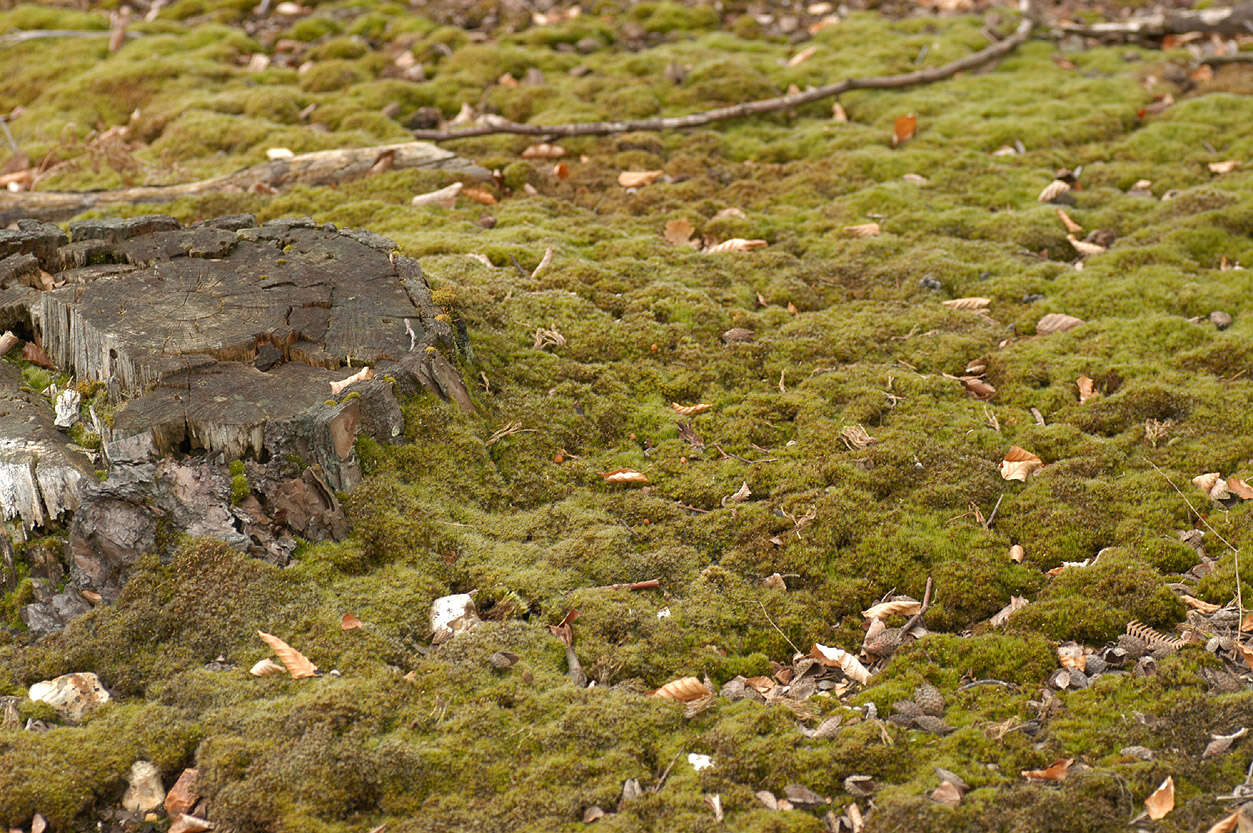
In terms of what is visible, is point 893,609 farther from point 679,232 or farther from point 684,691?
point 679,232

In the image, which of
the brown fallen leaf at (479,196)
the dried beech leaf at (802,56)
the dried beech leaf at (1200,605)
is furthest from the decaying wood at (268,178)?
the dried beech leaf at (1200,605)

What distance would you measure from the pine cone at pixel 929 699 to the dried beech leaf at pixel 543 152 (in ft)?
21.4

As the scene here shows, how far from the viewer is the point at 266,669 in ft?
13.3

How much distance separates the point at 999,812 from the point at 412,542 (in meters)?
2.62

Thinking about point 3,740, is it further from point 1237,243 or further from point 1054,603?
point 1237,243

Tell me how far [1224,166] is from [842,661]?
6556 mm

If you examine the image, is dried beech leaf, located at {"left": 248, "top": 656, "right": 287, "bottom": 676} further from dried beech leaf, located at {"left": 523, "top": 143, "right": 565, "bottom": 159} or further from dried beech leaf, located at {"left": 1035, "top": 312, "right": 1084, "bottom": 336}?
dried beech leaf, located at {"left": 523, "top": 143, "right": 565, "bottom": 159}

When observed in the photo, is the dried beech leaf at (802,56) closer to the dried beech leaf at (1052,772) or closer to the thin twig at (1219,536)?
the thin twig at (1219,536)

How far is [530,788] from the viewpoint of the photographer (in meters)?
3.65

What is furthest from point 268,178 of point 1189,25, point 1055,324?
point 1189,25

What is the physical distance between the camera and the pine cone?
3.97 meters

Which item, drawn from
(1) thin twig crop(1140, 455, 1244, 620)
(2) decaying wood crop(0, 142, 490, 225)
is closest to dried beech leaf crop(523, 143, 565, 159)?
(2) decaying wood crop(0, 142, 490, 225)

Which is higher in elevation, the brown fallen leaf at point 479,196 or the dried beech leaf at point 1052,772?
the brown fallen leaf at point 479,196

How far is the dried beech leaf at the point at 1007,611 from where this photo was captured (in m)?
4.51
